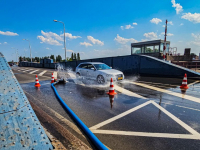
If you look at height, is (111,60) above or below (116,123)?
above

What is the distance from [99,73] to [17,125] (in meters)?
6.84

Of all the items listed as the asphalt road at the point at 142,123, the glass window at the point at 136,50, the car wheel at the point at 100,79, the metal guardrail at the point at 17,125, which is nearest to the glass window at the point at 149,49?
the glass window at the point at 136,50

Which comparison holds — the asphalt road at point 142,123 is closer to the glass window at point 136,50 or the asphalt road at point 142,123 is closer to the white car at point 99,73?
the white car at point 99,73

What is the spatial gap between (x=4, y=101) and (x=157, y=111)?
391 cm

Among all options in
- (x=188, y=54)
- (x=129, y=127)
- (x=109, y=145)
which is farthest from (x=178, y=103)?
(x=188, y=54)

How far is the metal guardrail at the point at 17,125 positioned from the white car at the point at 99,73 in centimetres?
607

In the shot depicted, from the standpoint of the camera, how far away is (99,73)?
8469 mm

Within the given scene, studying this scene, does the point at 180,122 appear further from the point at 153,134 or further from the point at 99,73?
the point at 99,73

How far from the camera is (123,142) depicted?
242cm

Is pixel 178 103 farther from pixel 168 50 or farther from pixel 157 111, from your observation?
pixel 168 50

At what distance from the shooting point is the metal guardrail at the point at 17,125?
5.30ft

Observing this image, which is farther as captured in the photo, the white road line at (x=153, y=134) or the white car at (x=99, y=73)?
the white car at (x=99, y=73)

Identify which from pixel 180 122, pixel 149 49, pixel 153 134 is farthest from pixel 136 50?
pixel 153 134

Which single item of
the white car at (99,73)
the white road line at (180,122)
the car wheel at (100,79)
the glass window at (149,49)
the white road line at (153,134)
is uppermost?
the glass window at (149,49)
